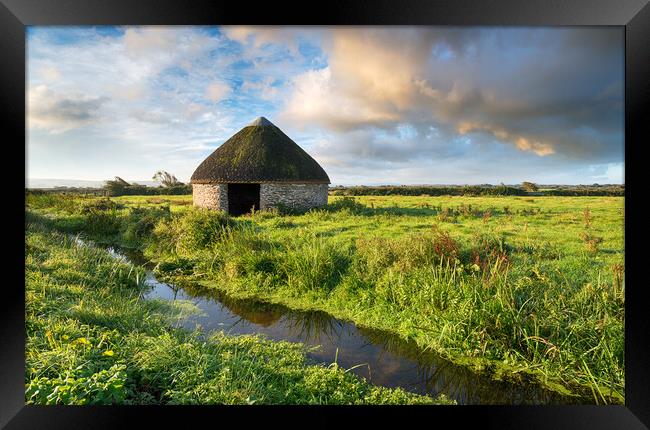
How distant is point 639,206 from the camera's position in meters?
2.60

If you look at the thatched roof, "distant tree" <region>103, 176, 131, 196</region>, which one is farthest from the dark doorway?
"distant tree" <region>103, 176, 131, 196</region>

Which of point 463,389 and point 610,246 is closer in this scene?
point 463,389

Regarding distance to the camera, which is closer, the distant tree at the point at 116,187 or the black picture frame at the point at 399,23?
the black picture frame at the point at 399,23

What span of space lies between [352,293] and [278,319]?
117cm

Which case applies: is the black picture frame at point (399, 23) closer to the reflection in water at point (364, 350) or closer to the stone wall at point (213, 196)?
the reflection in water at point (364, 350)

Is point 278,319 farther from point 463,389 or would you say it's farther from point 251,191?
point 251,191

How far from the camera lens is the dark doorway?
45.2 ft

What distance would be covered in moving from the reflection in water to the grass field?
149mm

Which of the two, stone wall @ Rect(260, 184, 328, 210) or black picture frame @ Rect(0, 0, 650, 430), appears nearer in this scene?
black picture frame @ Rect(0, 0, 650, 430)

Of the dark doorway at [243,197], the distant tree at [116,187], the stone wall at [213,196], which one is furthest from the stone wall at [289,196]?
the distant tree at [116,187]

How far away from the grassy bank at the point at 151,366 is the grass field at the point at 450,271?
1.15 m

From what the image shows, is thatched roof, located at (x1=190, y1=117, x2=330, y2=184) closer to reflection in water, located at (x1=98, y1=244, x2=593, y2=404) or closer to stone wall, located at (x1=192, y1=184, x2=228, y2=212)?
stone wall, located at (x1=192, y1=184, x2=228, y2=212)

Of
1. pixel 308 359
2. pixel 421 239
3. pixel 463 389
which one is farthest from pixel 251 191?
pixel 463 389

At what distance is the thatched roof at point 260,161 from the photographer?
503 inches
